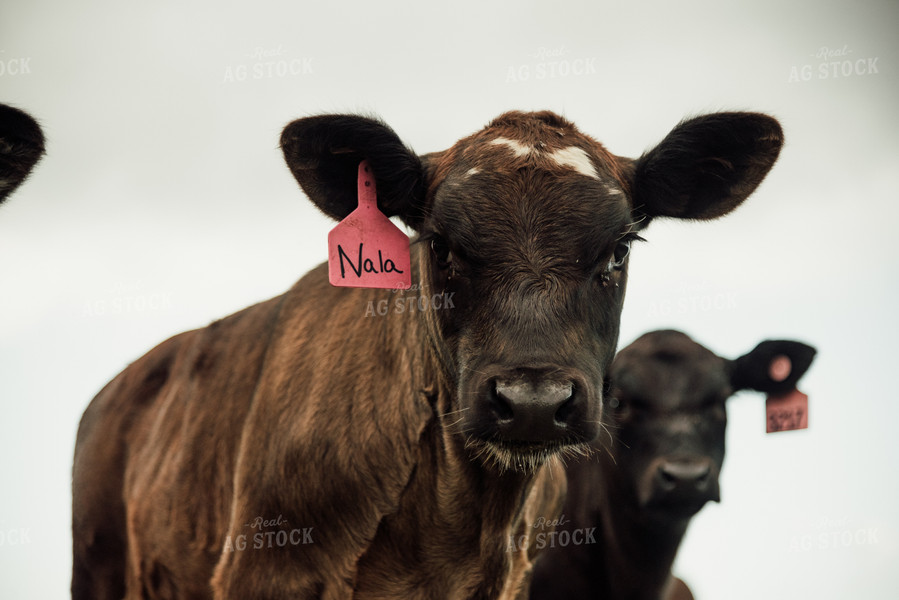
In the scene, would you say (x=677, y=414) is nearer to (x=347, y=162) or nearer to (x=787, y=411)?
(x=787, y=411)

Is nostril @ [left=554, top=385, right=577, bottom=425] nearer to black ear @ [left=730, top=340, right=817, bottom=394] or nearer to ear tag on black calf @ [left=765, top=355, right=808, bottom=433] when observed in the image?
ear tag on black calf @ [left=765, top=355, right=808, bottom=433]

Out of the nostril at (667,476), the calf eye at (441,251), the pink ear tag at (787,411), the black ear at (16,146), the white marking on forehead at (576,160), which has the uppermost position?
the black ear at (16,146)

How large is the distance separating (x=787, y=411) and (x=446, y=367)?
2370 mm

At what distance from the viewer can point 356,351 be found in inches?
140

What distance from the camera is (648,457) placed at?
4.68 meters

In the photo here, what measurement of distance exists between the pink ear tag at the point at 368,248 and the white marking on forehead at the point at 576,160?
2.24ft

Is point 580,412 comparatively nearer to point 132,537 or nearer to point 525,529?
point 525,529

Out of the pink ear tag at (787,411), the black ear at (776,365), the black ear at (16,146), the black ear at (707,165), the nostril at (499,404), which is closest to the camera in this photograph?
the nostril at (499,404)

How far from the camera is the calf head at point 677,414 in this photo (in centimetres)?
455

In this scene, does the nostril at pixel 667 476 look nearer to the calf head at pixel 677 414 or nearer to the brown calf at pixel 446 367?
the calf head at pixel 677 414

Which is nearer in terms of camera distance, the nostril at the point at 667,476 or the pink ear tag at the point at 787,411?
the nostril at the point at 667,476

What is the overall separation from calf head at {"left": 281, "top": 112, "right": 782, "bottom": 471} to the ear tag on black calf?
154cm

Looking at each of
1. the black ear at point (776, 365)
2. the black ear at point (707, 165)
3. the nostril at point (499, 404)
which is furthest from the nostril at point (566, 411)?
the black ear at point (776, 365)

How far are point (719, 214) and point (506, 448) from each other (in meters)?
1.42
